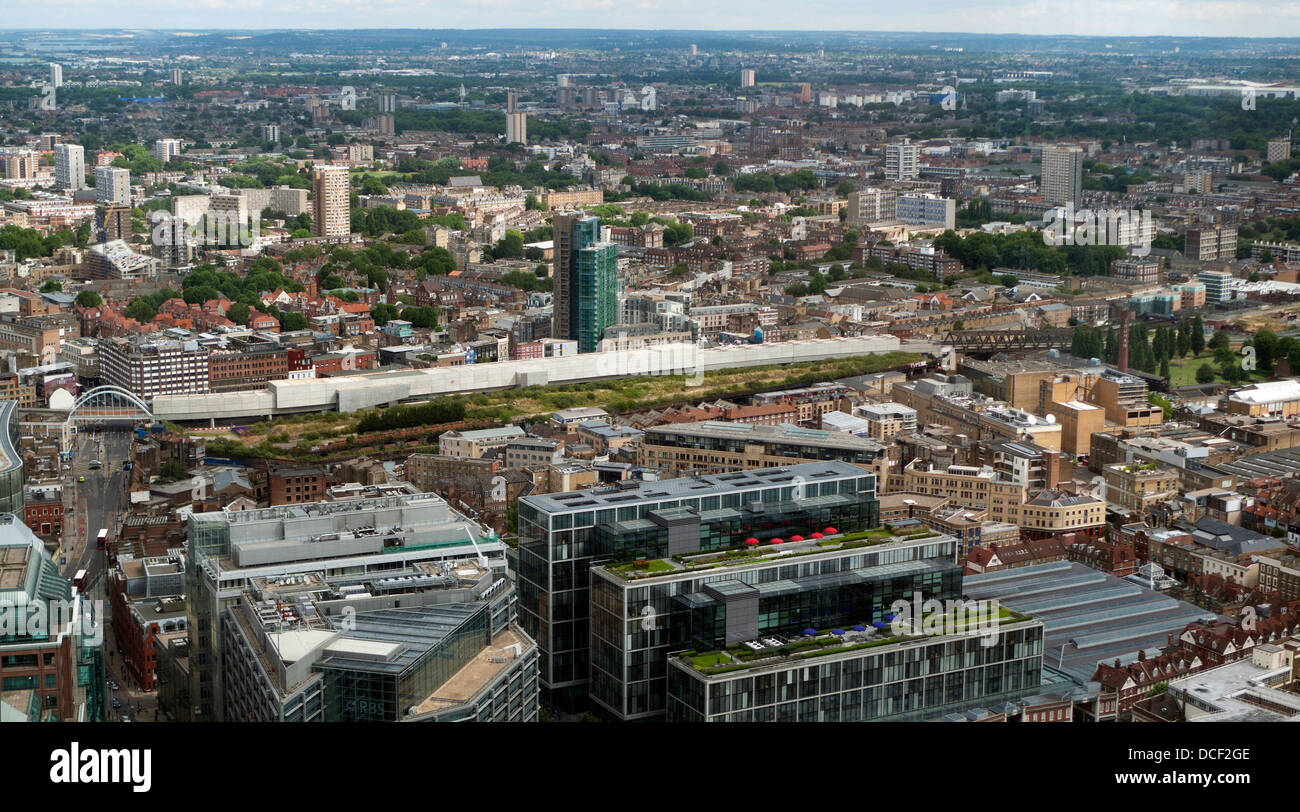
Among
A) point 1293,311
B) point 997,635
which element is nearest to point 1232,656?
point 997,635

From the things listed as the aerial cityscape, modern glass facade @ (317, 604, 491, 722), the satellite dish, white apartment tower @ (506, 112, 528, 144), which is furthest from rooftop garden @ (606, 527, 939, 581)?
white apartment tower @ (506, 112, 528, 144)

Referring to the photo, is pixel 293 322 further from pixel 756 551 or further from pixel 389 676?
pixel 389 676

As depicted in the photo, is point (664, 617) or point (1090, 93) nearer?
point (664, 617)

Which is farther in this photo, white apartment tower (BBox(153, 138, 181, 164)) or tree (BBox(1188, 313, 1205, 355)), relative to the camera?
white apartment tower (BBox(153, 138, 181, 164))

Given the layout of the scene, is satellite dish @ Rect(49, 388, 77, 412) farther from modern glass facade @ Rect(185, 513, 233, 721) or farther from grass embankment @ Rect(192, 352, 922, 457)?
modern glass facade @ Rect(185, 513, 233, 721)

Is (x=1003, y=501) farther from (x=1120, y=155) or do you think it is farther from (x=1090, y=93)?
(x=1090, y=93)
